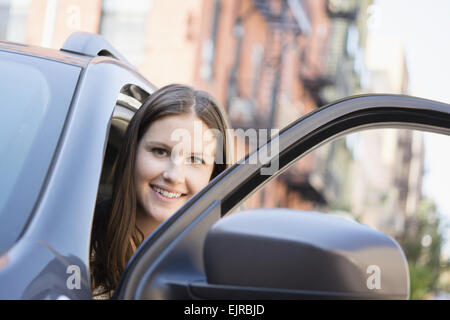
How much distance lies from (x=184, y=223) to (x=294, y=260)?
235 millimetres

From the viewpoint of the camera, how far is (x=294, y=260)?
3.79ft

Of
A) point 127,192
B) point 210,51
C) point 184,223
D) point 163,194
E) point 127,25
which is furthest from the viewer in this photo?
point 210,51

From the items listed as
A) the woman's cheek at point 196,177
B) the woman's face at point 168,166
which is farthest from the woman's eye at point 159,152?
the woman's cheek at point 196,177

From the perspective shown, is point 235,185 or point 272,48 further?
point 272,48

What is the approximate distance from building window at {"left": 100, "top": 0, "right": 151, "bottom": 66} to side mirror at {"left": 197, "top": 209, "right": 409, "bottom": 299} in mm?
12901

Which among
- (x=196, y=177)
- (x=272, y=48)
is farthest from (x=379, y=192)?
(x=196, y=177)

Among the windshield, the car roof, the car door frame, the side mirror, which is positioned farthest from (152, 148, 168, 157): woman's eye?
the side mirror

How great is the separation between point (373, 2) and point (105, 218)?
153ft

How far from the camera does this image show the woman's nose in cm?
214

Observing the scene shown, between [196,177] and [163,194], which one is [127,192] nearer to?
[163,194]

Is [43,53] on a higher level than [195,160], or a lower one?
higher

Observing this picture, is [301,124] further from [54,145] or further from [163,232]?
[54,145]

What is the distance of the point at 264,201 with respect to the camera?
2056 cm

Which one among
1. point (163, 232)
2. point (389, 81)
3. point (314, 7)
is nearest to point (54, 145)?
point (163, 232)
